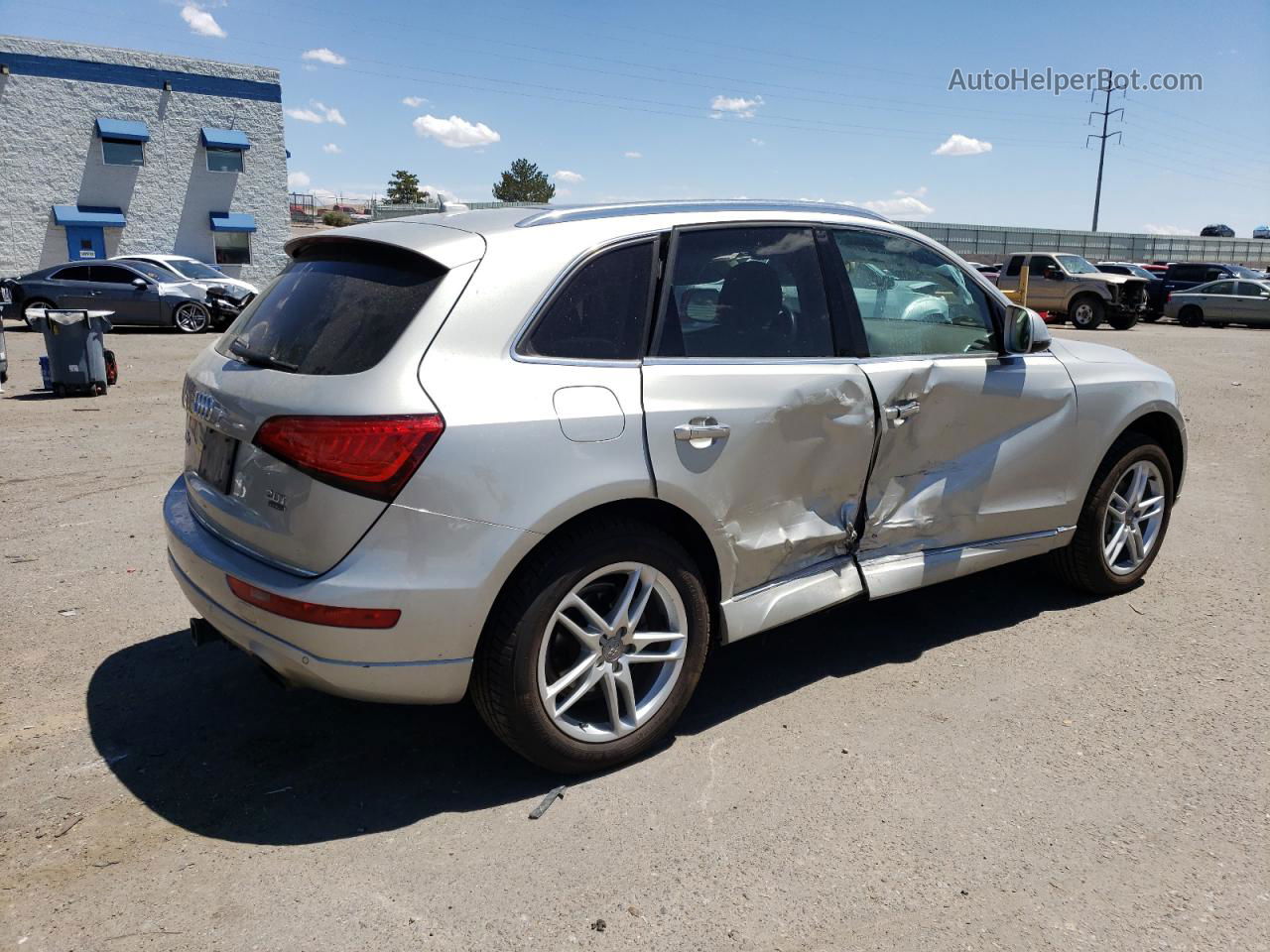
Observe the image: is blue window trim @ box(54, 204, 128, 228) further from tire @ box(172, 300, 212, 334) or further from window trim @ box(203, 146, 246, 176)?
tire @ box(172, 300, 212, 334)

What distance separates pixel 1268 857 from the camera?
2877 mm

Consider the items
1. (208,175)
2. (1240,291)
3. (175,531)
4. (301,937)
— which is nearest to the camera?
(301,937)

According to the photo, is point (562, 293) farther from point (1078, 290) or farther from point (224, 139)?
point (224, 139)

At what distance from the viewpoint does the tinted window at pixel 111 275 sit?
1995 centimetres

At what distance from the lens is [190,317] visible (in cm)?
2011

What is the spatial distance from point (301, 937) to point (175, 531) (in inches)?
59.9

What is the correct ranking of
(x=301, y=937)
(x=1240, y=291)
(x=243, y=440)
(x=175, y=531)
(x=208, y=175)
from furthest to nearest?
(x=208, y=175)
(x=1240, y=291)
(x=175, y=531)
(x=243, y=440)
(x=301, y=937)

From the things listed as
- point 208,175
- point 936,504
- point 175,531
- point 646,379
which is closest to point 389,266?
point 646,379

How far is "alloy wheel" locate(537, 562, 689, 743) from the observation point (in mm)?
3139

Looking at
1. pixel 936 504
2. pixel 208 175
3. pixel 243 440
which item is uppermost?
pixel 208 175

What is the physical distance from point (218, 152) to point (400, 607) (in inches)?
1349

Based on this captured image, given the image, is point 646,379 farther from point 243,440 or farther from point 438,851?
point 438,851

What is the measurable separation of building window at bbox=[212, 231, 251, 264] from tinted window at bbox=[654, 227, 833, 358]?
33260 millimetres

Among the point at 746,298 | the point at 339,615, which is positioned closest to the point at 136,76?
the point at 746,298
